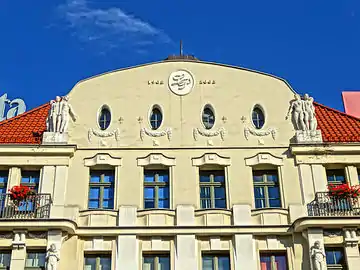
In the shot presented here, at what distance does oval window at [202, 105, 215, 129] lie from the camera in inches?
960

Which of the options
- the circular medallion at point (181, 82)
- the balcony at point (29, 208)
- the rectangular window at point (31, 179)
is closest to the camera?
the balcony at point (29, 208)

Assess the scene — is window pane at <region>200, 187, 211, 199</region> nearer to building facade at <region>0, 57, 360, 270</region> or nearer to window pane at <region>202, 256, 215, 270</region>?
building facade at <region>0, 57, 360, 270</region>

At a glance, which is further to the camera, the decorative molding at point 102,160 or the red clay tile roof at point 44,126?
the red clay tile roof at point 44,126

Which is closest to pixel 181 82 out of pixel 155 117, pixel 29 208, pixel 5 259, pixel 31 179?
pixel 155 117

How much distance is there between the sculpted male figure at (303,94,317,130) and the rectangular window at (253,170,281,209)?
2.28 metres

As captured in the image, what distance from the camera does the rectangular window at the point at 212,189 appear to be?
22625mm

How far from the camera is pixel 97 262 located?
2145 cm

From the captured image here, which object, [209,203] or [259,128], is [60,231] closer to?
[209,203]

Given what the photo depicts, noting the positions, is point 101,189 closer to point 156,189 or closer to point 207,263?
point 156,189

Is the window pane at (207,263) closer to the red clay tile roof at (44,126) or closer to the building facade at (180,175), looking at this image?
the building facade at (180,175)

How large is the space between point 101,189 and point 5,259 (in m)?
3.99

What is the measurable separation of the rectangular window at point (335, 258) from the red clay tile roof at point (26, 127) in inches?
424

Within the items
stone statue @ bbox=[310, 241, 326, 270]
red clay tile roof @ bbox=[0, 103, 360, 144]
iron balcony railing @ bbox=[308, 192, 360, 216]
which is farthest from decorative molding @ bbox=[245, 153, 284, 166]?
stone statue @ bbox=[310, 241, 326, 270]

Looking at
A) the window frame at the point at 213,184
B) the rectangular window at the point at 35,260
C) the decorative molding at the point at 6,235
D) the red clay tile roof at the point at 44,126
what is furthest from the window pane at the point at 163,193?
the decorative molding at the point at 6,235
